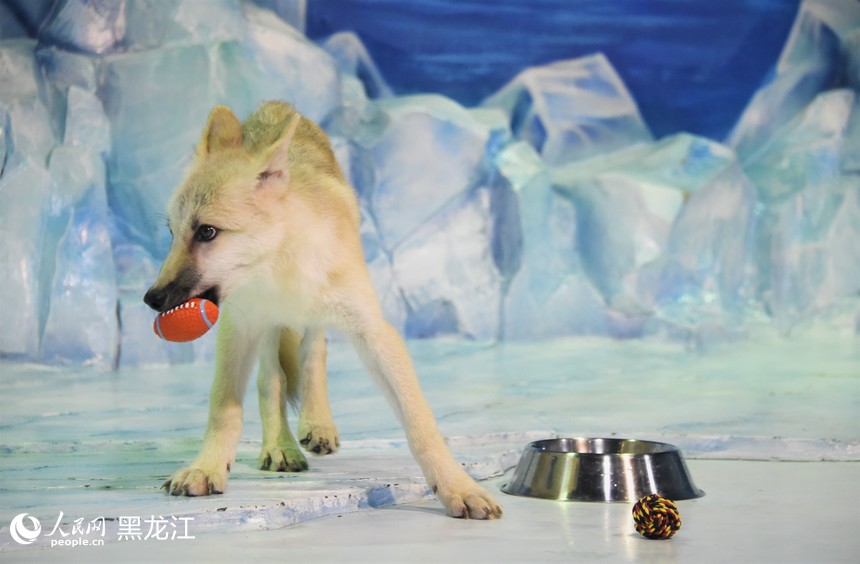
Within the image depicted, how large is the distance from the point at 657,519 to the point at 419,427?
31.9 inches

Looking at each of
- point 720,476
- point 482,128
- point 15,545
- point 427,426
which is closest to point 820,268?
point 482,128

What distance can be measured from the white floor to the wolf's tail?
0.33m

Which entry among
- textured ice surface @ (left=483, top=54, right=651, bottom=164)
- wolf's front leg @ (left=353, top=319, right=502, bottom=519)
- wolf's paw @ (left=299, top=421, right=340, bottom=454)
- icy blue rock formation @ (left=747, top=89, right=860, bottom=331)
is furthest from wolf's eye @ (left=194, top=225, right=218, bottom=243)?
icy blue rock formation @ (left=747, top=89, right=860, bottom=331)

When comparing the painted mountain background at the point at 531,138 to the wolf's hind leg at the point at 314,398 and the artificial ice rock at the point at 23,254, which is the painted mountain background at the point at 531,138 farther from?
the wolf's hind leg at the point at 314,398

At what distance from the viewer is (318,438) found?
426 cm

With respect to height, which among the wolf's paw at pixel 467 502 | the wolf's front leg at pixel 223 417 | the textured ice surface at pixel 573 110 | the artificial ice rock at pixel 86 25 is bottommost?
the wolf's paw at pixel 467 502

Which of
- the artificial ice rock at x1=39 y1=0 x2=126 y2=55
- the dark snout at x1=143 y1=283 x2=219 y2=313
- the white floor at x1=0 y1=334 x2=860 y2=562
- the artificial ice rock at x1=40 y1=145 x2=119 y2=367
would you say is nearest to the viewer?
the white floor at x1=0 y1=334 x2=860 y2=562

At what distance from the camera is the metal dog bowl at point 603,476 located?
3.77 meters

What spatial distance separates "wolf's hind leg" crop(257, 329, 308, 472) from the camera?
4.03 meters

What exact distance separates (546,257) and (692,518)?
513cm

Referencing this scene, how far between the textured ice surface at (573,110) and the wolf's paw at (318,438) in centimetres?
501

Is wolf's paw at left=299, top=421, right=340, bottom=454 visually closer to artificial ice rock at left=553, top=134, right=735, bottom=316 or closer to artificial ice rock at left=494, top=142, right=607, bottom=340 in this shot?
artificial ice rock at left=494, top=142, right=607, bottom=340

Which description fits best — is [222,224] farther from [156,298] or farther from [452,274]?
[452,274]

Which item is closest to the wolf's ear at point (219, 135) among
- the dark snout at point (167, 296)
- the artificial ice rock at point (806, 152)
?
the dark snout at point (167, 296)
